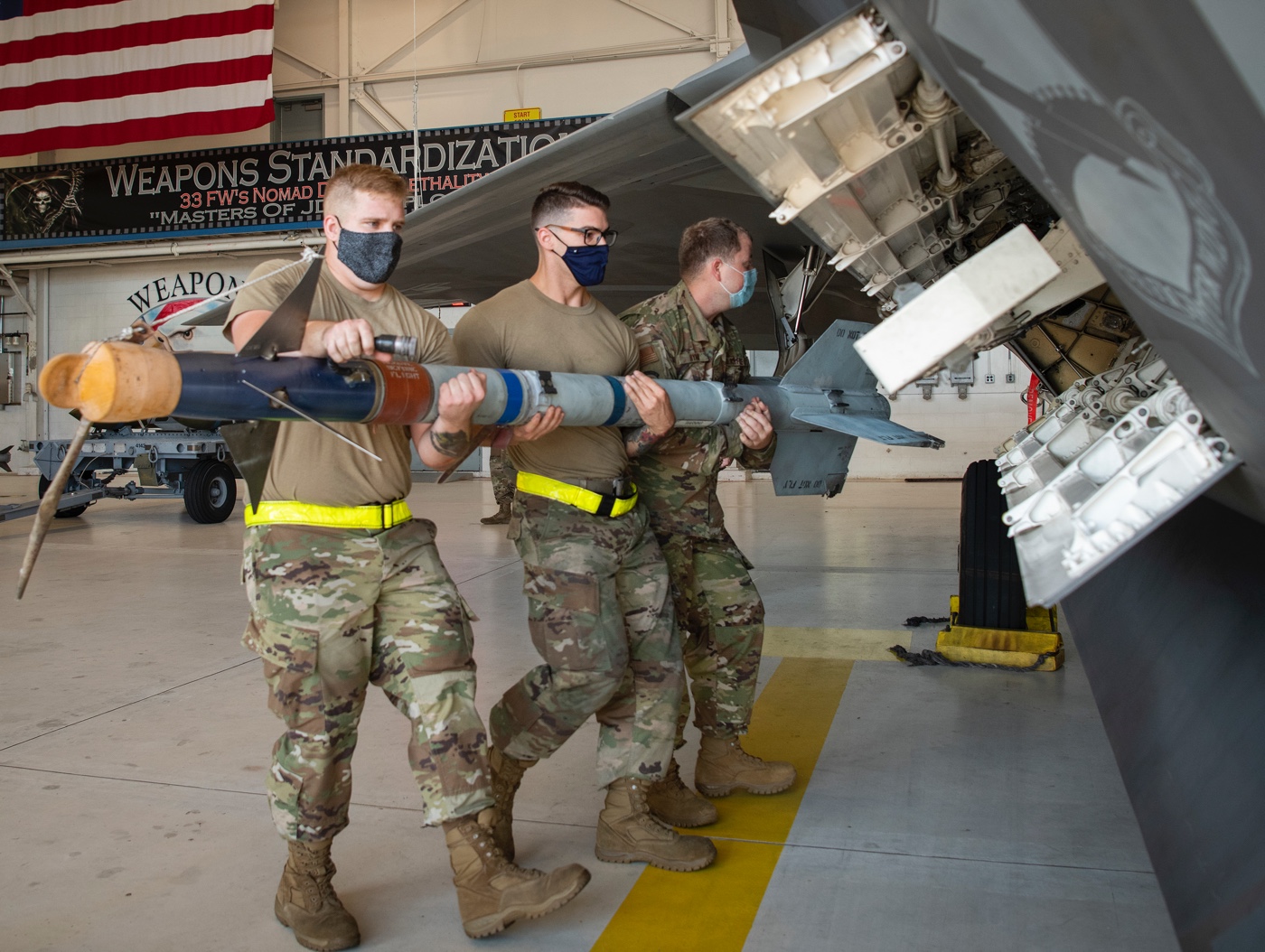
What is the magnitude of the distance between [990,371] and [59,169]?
1686 cm

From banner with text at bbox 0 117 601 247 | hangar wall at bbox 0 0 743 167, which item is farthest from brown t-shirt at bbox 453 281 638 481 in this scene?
hangar wall at bbox 0 0 743 167

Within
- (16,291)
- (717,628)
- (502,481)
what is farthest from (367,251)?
(16,291)

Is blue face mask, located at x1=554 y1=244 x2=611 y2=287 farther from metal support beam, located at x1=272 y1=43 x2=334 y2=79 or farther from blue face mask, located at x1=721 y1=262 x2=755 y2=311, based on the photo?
metal support beam, located at x1=272 y1=43 x2=334 y2=79

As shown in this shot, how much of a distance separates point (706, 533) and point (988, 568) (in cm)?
233

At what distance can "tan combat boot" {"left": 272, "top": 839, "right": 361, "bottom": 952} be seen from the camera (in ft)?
8.36

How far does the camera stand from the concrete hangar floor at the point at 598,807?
2.64m

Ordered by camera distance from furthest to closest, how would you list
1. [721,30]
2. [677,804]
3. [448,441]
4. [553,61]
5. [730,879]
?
[553,61] → [721,30] → [677,804] → [730,879] → [448,441]

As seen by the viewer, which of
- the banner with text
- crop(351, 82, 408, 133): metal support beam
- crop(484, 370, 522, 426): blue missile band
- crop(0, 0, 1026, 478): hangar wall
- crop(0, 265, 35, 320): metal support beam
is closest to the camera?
crop(484, 370, 522, 426): blue missile band

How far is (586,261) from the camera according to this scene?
311 cm

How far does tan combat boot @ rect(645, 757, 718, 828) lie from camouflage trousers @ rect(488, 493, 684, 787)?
235 millimetres

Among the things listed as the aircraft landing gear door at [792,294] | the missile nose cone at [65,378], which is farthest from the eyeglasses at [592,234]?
the aircraft landing gear door at [792,294]

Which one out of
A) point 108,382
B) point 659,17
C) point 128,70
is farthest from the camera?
point 128,70

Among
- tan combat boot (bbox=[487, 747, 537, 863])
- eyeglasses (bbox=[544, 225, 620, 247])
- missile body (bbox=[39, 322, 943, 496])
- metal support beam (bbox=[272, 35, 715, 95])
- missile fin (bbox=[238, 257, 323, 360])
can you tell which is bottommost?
tan combat boot (bbox=[487, 747, 537, 863])

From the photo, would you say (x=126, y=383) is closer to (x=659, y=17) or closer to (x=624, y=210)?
(x=624, y=210)
